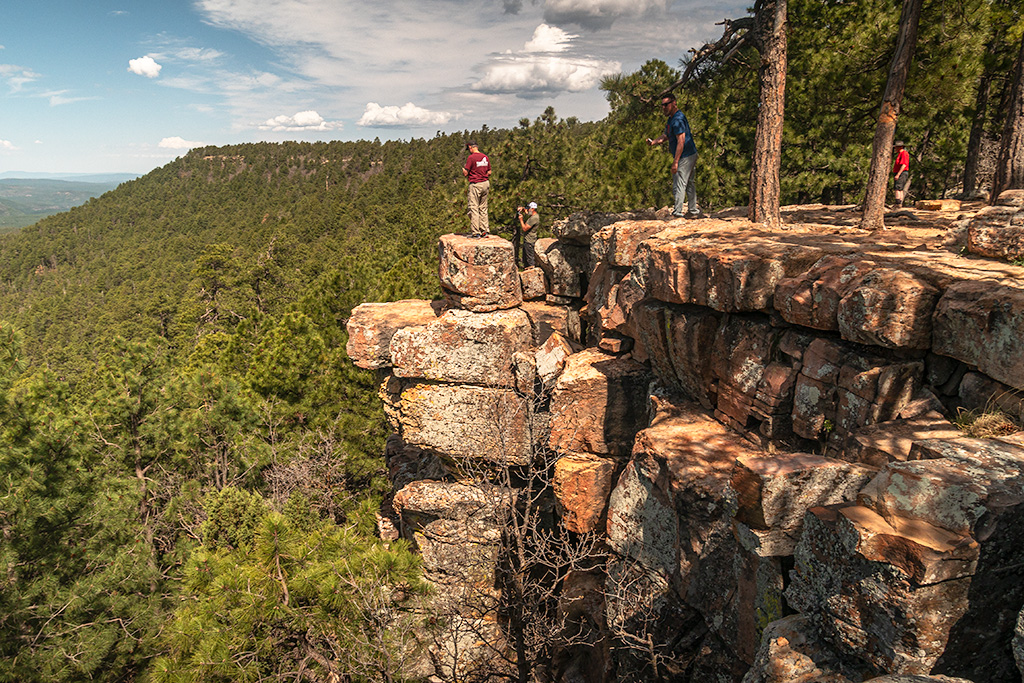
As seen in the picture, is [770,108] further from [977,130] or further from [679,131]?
[977,130]

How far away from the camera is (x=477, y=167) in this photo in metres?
11.9

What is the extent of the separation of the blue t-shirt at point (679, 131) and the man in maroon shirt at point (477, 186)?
3924 millimetres

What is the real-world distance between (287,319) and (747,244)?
1342cm

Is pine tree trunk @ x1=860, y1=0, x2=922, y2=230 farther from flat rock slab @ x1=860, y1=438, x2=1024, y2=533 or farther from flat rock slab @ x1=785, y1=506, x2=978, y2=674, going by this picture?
flat rock slab @ x1=785, y1=506, x2=978, y2=674

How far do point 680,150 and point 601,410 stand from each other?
478cm

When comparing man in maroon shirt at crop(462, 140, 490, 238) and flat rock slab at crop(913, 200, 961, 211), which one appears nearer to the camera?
flat rock slab at crop(913, 200, 961, 211)

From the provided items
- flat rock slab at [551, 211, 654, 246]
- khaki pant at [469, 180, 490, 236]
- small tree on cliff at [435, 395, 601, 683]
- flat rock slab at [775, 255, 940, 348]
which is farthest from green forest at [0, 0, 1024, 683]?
flat rock slab at [775, 255, 940, 348]

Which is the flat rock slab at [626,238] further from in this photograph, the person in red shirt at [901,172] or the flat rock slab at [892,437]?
the flat rock slab at [892,437]

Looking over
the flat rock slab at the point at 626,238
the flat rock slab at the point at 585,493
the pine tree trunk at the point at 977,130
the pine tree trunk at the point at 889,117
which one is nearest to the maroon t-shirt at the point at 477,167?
the flat rock slab at the point at 626,238

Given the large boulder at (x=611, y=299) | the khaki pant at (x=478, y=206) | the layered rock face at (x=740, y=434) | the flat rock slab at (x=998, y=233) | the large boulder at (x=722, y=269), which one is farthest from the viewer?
the khaki pant at (x=478, y=206)

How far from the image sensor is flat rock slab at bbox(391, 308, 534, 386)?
11.4 m

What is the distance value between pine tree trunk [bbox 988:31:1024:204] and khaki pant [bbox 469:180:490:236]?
8572 mm

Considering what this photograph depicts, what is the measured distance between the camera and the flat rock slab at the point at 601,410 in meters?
9.70

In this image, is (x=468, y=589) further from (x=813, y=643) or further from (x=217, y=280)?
(x=217, y=280)
